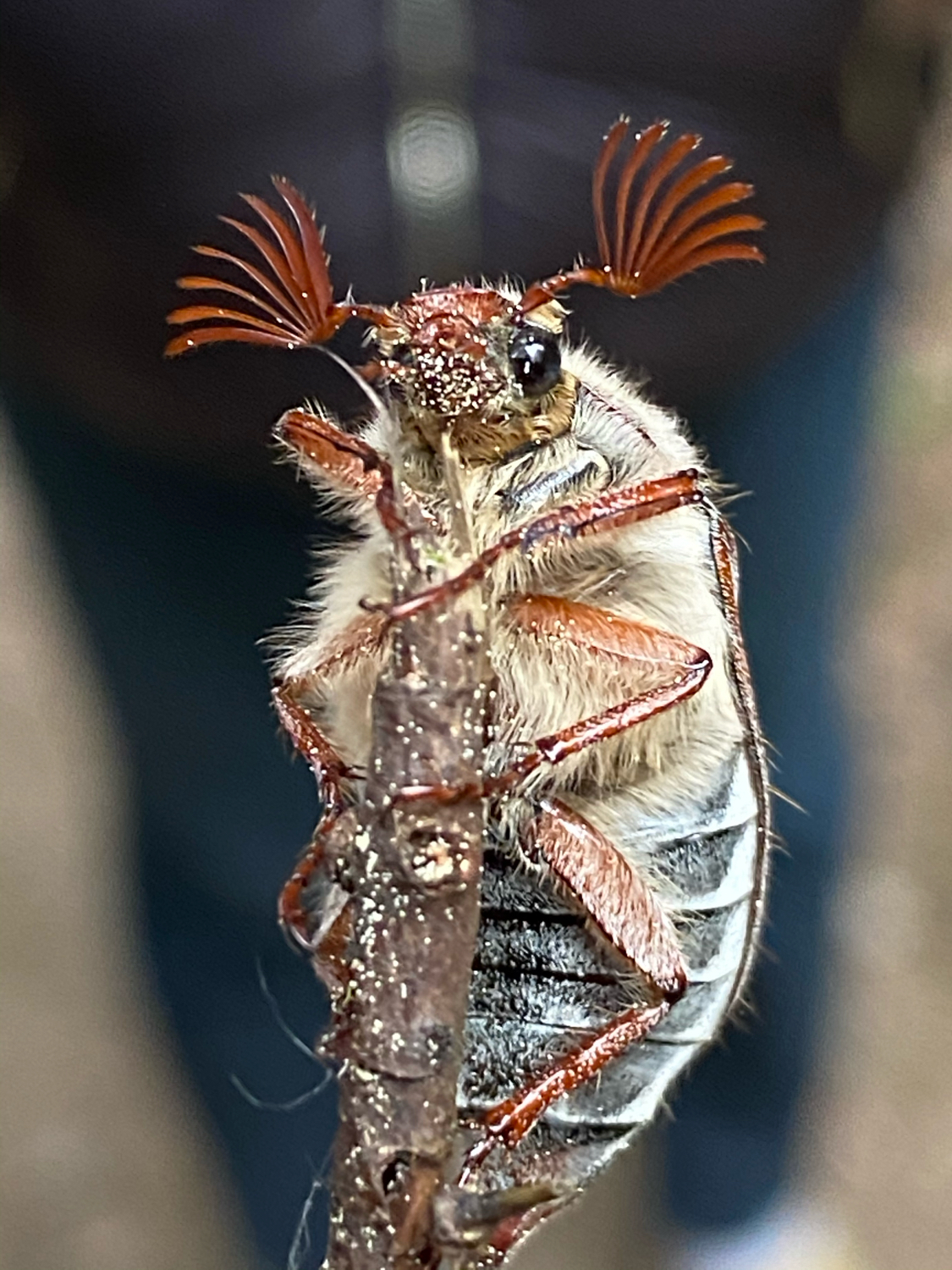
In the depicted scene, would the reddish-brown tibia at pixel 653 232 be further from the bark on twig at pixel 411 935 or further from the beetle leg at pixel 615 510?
the bark on twig at pixel 411 935

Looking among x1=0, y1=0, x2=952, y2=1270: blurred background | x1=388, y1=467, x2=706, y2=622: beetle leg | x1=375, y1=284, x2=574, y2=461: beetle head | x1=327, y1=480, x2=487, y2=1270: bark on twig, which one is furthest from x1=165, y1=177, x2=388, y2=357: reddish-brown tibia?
x1=0, y1=0, x2=952, y2=1270: blurred background

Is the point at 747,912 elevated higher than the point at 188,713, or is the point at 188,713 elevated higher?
the point at 188,713

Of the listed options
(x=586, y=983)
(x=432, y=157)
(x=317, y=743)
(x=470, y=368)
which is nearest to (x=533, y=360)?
(x=470, y=368)

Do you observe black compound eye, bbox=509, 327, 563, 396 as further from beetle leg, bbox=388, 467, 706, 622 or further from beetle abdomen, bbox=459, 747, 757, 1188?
beetle abdomen, bbox=459, 747, 757, 1188

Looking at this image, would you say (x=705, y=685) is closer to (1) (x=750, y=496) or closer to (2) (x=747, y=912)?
(2) (x=747, y=912)

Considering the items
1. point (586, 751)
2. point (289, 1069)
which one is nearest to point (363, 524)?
point (586, 751)

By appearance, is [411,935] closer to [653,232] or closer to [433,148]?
[653,232]
